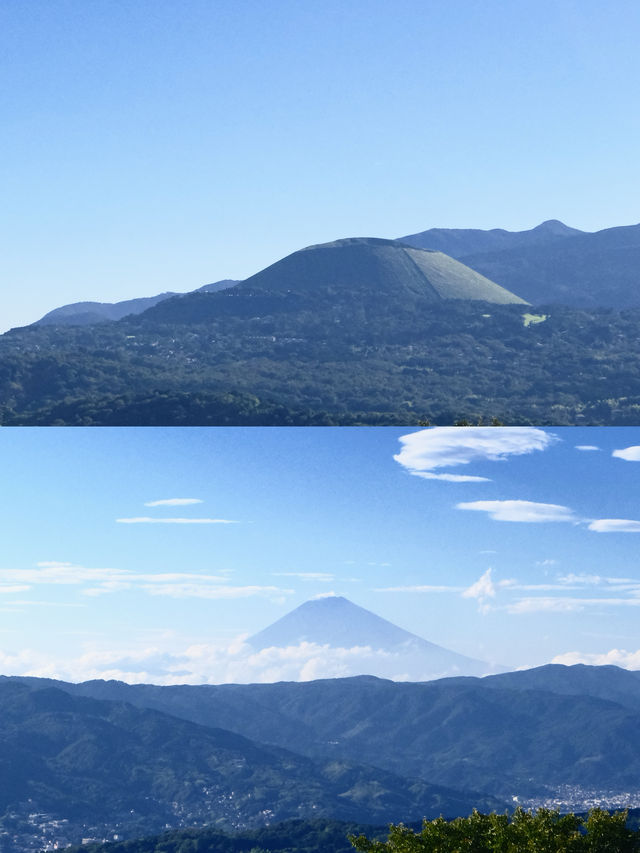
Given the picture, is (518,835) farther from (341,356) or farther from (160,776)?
(341,356)

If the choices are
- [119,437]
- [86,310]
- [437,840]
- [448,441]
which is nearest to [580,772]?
[448,441]

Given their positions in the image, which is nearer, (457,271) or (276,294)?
(276,294)

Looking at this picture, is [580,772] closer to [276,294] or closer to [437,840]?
[437,840]

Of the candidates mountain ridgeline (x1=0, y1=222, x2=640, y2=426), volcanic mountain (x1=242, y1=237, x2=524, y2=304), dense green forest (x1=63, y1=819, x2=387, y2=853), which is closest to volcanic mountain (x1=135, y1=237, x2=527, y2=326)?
volcanic mountain (x1=242, y1=237, x2=524, y2=304)

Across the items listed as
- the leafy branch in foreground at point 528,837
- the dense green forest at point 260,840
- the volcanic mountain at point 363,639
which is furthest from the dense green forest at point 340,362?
the leafy branch in foreground at point 528,837

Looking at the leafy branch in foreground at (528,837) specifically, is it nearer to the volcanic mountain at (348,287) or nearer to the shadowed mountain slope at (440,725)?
the shadowed mountain slope at (440,725)
